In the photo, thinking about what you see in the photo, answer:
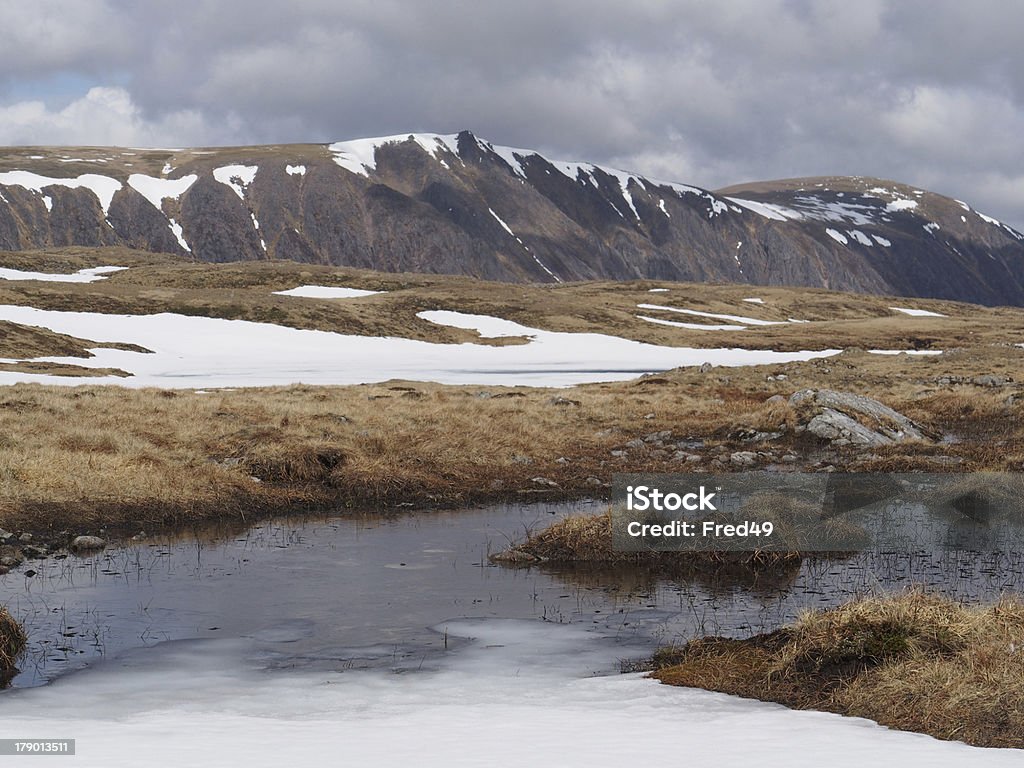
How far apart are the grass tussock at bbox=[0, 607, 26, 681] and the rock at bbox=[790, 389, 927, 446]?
24354 mm

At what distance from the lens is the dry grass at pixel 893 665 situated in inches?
387

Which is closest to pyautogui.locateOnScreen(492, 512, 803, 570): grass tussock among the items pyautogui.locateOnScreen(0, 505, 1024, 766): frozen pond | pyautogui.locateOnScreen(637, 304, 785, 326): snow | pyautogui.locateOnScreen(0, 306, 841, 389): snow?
pyautogui.locateOnScreen(0, 505, 1024, 766): frozen pond

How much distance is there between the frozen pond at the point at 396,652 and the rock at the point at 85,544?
16.1 inches

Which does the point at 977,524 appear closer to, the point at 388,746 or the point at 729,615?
the point at 729,615

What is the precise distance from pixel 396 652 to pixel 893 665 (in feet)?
20.1

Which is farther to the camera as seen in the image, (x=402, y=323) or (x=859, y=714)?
(x=402, y=323)

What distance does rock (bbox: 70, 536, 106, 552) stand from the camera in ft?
62.0

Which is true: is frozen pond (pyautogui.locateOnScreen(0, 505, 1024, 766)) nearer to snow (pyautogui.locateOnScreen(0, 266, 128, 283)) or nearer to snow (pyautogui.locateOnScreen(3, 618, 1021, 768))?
snow (pyautogui.locateOnScreen(3, 618, 1021, 768))

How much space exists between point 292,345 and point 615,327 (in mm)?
49630

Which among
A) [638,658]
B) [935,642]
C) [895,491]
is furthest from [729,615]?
[895,491]

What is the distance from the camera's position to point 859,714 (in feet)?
33.9

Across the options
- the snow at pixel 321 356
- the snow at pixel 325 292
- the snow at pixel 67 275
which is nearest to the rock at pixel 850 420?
the snow at pixel 321 356

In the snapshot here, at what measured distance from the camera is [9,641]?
1268cm

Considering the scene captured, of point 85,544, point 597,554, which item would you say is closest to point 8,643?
point 85,544
